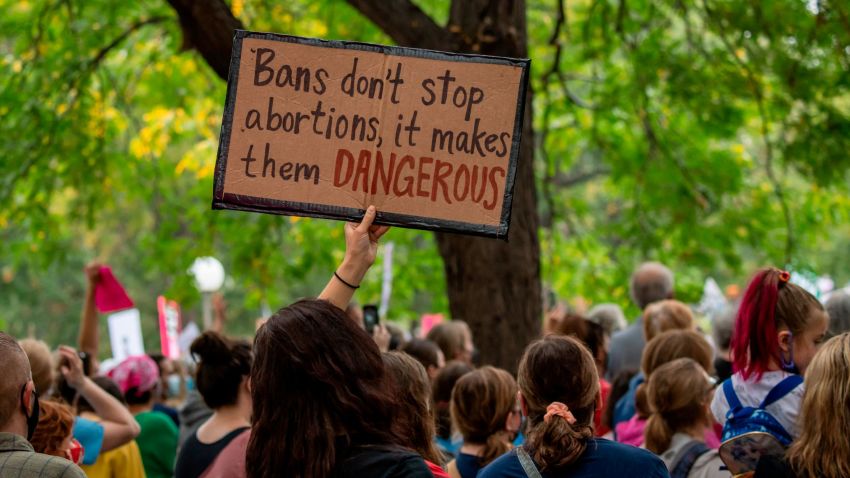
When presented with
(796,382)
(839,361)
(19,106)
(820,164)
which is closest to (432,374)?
(796,382)

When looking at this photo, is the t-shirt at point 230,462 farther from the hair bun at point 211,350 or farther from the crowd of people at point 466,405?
the hair bun at point 211,350

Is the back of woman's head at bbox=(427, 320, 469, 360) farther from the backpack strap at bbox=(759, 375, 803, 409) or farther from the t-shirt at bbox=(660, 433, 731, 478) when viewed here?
the backpack strap at bbox=(759, 375, 803, 409)

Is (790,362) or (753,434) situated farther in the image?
(790,362)

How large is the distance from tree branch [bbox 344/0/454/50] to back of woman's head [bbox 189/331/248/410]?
10.8 ft

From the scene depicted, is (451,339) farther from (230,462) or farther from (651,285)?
(230,462)

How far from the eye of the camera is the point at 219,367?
4.82 m

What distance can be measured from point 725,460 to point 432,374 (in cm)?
295

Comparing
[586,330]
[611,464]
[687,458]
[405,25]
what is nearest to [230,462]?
[611,464]

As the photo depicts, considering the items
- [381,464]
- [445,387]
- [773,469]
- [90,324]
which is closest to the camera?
[381,464]

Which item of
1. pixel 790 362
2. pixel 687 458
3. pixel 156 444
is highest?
pixel 790 362

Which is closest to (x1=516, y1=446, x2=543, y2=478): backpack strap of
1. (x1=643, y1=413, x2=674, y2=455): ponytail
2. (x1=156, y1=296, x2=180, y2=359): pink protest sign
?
(x1=643, y1=413, x2=674, y2=455): ponytail

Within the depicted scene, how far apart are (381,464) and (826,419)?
1426mm

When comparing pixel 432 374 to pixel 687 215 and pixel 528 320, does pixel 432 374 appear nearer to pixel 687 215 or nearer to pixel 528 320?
pixel 528 320

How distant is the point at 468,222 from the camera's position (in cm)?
369
